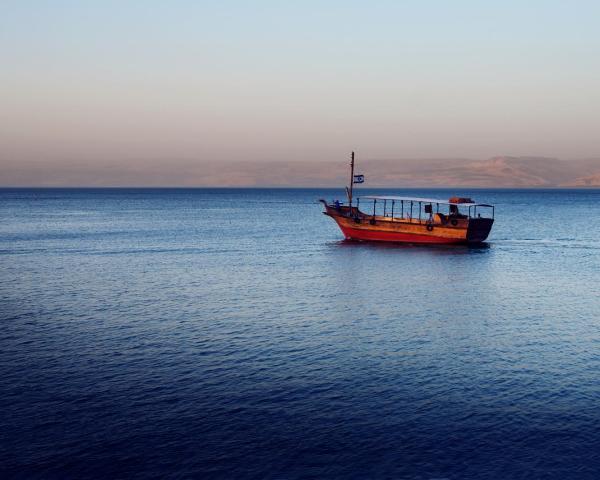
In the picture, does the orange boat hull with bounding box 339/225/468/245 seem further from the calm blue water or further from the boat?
the calm blue water

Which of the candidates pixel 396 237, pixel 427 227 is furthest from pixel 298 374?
pixel 396 237

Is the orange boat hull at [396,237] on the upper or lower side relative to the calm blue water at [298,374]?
upper

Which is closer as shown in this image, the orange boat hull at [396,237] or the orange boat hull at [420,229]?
the orange boat hull at [420,229]

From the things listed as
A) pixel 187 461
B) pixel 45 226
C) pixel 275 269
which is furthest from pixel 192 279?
pixel 45 226

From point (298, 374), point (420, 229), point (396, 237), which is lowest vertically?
point (298, 374)

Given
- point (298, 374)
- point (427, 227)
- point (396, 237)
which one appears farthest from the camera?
point (396, 237)

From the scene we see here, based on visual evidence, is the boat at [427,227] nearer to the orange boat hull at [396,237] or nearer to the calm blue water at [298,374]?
the orange boat hull at [396,237]

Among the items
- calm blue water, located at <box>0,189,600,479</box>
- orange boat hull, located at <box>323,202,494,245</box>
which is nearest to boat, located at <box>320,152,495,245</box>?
orange boat hull, located at <box>323,202,494,245</box>

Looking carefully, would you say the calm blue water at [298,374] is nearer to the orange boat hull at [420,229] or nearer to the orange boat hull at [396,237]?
the orange boat hull at [420,229]

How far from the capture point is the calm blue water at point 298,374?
61.4ft

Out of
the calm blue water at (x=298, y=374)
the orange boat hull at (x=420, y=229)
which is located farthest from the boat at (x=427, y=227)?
the calm blue water at (x=298, y=374)

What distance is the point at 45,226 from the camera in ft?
361

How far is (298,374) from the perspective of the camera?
25.9 metres

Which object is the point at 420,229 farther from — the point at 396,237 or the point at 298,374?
the point at 298,374
